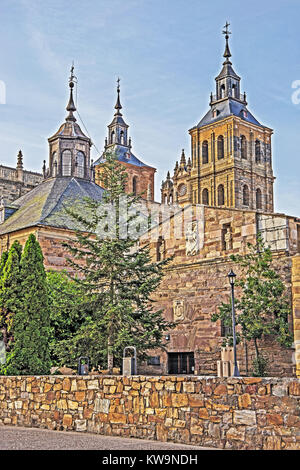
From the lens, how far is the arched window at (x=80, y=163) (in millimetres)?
45562

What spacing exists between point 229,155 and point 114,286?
6136 centimetres

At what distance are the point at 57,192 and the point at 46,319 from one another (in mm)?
21557

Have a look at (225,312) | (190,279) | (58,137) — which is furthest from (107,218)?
(58,137)

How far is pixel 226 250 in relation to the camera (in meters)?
23.6

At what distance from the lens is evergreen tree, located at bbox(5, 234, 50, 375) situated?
747 inches

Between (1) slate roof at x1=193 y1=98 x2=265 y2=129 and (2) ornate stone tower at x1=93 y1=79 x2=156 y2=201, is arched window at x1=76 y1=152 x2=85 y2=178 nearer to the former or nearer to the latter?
(2) ornate stone tower at x1=93 y1=79 x2=156 y2=201

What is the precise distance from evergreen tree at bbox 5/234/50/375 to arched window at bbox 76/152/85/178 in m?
25.3

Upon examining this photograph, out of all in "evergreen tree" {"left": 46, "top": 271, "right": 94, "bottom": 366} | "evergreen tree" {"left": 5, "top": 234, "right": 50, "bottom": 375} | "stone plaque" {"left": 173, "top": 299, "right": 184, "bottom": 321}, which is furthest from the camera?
"stone plaque" {"left": 173, "top": 299, "right": 184, "bottom": 321}

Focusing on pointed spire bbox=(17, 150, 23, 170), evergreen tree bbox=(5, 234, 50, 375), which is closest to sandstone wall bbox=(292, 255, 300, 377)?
evergreen tree bbox=(5, 234, 50, 375)

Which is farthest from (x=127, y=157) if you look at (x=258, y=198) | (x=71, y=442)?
(x=71, y=442)

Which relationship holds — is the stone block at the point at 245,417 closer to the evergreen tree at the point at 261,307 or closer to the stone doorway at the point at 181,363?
the evergreen tree at the point at 261,307

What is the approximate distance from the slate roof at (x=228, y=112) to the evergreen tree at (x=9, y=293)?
65.2 m

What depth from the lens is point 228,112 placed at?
270 ft

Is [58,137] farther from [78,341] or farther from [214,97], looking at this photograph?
[214,97]
